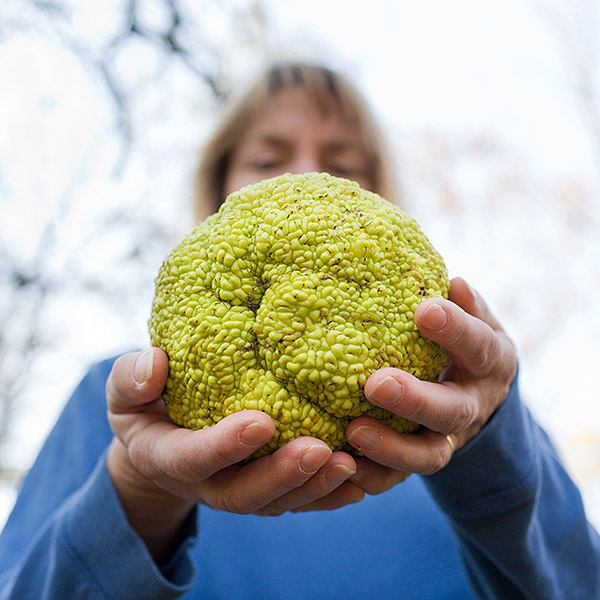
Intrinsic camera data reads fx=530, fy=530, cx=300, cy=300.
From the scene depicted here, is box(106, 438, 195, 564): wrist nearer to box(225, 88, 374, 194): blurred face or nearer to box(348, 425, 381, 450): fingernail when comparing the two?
box(348, 425, 381, 450): fingernail

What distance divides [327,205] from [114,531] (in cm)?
113

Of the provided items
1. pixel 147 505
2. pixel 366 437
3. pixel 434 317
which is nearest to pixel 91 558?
pixel 147 505

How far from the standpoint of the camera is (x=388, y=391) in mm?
1158

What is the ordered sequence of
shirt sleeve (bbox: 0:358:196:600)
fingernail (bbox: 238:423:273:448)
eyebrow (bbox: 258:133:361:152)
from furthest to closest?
1. eyebrow (bbox: 258:133:361:152)
2. shirt sleeve (bbox: 0:358:196:600)
3. fingernail (bbox: 238:423:273:448)

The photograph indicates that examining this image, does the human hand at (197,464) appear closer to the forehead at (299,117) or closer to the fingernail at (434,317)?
the fingernail at (434,317)

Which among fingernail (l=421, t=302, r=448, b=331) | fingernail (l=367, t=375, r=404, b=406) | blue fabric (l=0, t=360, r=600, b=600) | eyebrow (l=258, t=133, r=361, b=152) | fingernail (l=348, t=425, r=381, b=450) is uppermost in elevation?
eyebrow (l=258, t=133, r=361, b=152)

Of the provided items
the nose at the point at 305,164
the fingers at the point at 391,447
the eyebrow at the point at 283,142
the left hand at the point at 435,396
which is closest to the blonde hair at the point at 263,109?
the eyebrow at the point at 283,142

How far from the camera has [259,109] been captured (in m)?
3.07

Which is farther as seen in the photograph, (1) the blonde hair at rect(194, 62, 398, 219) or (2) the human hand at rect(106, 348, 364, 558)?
(1) the blonde hair at rect(194, 62, 398, 219)

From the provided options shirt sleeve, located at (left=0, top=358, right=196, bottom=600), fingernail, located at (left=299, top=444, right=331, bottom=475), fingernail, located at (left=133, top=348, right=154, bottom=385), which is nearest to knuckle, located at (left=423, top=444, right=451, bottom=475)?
fingernail, located at (left=299, top=444, right=331, bottom=475)

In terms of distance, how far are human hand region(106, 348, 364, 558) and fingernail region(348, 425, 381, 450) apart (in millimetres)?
48

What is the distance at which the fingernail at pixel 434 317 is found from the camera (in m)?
1.21

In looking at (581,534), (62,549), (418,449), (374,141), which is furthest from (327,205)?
(374,141)

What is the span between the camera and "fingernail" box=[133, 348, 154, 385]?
4.32ft
